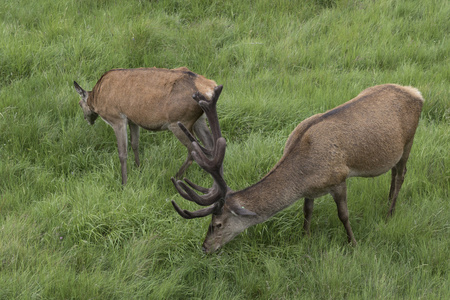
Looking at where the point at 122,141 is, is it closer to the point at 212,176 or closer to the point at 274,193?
the point at 212,176

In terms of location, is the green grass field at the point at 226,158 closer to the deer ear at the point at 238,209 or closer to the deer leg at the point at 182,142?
the deer leg at the point at 182,142

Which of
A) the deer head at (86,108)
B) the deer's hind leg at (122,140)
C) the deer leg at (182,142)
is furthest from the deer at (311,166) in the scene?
the deer head at (86,108)

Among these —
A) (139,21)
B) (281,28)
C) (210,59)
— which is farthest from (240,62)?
(139,21)

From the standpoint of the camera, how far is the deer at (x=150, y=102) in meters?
5.71

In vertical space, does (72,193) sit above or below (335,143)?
below

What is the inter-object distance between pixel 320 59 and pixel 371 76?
33.7 inches

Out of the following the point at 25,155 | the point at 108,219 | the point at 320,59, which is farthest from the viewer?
the point at 320,59

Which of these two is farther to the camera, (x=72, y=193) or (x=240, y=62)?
(x=240, y=62)

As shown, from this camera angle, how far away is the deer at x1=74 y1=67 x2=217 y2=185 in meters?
5.71

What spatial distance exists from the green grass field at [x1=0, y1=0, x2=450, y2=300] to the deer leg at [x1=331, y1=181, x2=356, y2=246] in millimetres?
137

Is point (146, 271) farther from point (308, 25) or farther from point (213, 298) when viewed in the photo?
point (308, 25)

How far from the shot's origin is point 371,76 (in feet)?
24.1

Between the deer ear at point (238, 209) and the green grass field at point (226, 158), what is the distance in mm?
424

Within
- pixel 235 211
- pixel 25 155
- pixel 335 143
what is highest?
pixel 335 143
